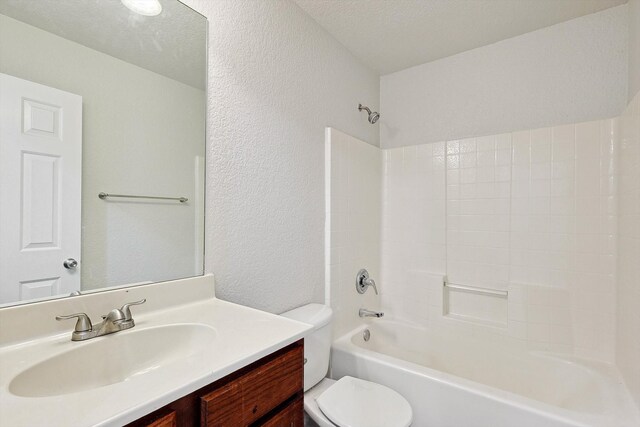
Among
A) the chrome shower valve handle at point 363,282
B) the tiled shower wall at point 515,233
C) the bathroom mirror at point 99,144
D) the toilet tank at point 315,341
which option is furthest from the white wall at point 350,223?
the bathroom mirror at point 99,144

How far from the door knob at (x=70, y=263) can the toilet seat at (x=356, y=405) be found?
1080 mm

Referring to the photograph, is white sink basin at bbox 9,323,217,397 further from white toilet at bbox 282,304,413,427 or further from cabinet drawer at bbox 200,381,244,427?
white toilet at bbox 282,304,413,427

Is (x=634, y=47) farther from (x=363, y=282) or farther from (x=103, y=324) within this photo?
(x=103, y=324)

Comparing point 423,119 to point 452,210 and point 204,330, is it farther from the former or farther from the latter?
point 204,330

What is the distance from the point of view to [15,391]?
0.66 metres

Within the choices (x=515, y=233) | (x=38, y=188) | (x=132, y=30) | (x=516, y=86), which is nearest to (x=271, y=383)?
(x=38, y=188)

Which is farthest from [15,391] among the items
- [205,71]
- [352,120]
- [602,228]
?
[602,228]

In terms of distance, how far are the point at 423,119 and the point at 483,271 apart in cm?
120

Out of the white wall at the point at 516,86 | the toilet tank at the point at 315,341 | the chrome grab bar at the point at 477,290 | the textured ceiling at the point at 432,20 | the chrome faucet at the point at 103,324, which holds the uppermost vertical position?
the textured ceiling at the point at 432,20

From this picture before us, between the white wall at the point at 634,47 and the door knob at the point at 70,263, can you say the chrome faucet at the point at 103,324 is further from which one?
the white wall at the point at 634,47

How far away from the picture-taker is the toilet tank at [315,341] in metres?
1.48

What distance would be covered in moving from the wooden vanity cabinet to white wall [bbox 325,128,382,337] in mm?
1015

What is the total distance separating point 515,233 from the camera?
1985 mm

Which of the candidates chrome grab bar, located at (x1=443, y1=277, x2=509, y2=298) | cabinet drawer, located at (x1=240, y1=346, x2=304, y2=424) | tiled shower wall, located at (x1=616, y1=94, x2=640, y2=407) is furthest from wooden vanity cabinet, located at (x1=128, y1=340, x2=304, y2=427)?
chrome grab bar, located at (x1=443, y1=277, x2=509, y2=298)
